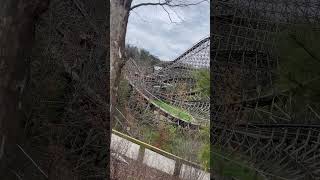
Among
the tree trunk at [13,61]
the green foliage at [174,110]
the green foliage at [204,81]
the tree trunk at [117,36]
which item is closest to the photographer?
the tree trunk at [13,61]

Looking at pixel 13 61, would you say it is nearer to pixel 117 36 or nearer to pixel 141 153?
pixel 117 36

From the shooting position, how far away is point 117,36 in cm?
412

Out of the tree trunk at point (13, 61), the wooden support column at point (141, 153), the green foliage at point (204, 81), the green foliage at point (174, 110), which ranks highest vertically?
the tree trunk at point (13, 61)

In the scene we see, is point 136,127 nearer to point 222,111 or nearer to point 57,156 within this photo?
point 222,111

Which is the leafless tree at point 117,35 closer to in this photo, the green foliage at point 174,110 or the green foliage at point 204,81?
the green foliage at point 204,81

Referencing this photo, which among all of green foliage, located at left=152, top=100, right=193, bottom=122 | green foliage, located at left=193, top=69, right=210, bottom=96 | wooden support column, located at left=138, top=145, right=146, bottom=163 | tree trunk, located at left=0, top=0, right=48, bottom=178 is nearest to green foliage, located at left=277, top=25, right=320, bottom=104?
tree trunk, located at left=0, top=0, right=48, bottom=178

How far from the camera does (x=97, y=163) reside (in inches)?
155

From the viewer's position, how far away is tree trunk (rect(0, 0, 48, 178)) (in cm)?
223

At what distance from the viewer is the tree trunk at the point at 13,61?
7.30ft

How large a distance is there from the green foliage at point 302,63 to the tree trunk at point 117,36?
9.96ft

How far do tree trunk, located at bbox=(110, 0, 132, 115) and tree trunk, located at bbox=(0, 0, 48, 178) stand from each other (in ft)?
5.73

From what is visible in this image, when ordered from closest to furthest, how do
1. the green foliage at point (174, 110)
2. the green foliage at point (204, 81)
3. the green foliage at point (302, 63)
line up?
the green foliage at point (302, 63) < the green foliage at point (204, 81) < the green foliage at point (174, 110)

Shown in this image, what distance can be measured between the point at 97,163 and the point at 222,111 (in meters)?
1.95

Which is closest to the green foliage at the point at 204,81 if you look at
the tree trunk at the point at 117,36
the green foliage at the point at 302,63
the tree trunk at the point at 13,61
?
the tree trunk at the point at 117,36
